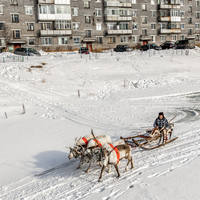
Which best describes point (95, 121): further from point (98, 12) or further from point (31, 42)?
point (98, 12)

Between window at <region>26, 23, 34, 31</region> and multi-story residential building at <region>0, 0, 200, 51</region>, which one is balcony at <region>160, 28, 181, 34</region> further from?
window at <region>26, 23, 34, 31</region>

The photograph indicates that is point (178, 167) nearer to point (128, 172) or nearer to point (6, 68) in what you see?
point (128, 172)

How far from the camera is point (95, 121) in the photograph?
45.9 feet

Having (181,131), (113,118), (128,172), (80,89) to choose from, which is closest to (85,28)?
(80,89)

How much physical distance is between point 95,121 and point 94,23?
37816 mm

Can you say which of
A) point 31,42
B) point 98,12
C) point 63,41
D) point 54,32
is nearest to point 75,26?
point 63,41

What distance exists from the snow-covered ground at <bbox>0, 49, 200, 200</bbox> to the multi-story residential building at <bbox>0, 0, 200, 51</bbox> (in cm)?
1756

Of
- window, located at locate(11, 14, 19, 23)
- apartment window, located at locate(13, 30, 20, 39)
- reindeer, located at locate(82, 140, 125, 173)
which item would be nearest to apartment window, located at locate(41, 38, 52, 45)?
apartment window, located at locate(13, 30, 20, 39)

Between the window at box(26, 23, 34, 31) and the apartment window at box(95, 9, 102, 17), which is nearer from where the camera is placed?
the window at box(26, 23, 34, 31)

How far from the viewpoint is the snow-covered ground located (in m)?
7.27

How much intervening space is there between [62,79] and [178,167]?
17.1 meters

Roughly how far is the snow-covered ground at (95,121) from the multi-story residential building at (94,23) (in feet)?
57.6

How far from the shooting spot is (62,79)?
77.2 feet

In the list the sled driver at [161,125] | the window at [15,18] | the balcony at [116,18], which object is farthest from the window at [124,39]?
the sled driver at [161,125]
